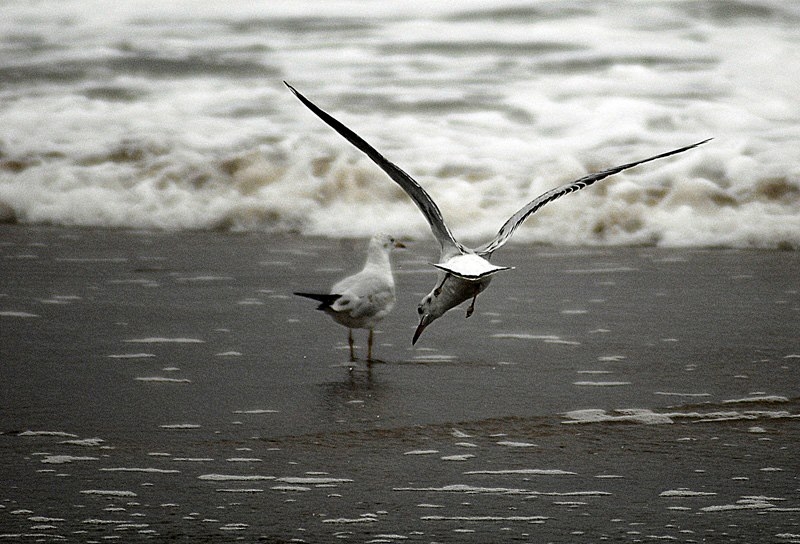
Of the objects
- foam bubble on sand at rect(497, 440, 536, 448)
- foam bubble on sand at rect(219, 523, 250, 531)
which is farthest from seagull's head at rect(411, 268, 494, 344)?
foam bubble on sand at rect(219, 523, 250, 531)

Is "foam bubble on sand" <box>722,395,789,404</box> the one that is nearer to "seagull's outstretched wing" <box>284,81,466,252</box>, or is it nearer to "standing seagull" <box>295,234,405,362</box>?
"seagull's outstretched wing" <box>284,81,466,252</box>

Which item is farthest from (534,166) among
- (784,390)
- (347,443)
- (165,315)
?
(347,443)

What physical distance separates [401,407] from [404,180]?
1073mm

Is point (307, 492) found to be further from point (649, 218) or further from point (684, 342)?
point (649, 218)

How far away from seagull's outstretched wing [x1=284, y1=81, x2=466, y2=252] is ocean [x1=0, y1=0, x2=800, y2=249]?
159 inches

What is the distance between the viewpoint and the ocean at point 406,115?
10648mm

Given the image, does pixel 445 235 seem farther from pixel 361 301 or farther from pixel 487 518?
pixel 487 518

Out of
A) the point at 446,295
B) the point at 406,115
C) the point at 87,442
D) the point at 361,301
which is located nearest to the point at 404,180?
the point at 446,295

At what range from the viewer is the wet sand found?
394 centimetres

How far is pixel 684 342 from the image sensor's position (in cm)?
649

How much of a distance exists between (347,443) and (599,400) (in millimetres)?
1160

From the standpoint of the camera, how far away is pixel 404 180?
5.78m

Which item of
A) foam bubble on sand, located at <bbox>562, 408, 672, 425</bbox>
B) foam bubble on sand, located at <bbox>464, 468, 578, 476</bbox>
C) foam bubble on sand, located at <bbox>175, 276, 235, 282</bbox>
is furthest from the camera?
foam bubble on sand, located at <bbox>175, 276, 235, 282</bbox>

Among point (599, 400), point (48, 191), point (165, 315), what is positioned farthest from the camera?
point (48, 191)
